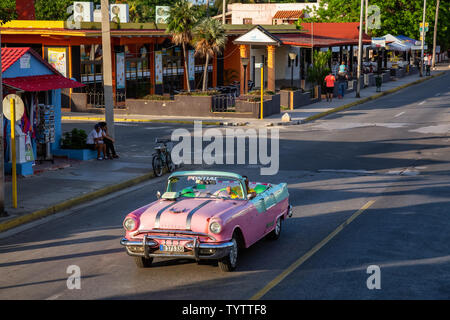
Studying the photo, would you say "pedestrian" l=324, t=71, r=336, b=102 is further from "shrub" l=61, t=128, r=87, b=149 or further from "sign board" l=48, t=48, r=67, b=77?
"shrub" l=61, t=128, r=87, b=149

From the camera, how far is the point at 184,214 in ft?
39.7

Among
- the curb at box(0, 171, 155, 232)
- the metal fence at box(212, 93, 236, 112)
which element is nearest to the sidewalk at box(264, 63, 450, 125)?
the metal fence at box(212, 93, 236, 112)

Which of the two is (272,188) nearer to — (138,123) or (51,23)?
(138,123)

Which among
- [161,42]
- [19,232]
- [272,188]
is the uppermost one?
[161,42]

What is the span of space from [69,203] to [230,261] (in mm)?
7757

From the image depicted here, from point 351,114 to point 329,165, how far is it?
18.3m

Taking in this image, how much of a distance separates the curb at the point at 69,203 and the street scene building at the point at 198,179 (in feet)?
0.16

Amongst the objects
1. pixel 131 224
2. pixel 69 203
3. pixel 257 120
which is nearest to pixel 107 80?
pixel 69 203

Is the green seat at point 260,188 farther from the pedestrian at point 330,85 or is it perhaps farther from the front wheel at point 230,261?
the pedestrian at point 330,85

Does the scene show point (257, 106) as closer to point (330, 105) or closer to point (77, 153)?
point (330, 105)

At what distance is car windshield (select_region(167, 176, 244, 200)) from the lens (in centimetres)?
1347

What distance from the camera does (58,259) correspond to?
13.4 m
